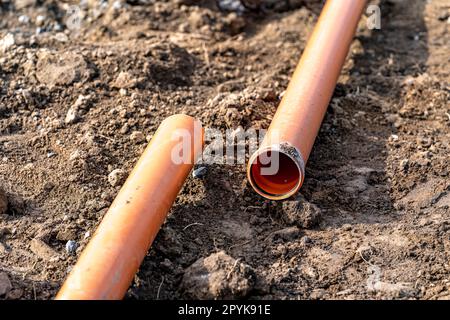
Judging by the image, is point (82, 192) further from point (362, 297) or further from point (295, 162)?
point (362, 297)

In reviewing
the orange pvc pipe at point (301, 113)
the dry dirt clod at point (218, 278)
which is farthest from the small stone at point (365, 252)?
the dry dirt clod at point (218, 278)

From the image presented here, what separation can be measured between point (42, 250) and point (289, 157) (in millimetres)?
1609

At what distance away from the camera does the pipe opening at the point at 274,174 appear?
4.76m

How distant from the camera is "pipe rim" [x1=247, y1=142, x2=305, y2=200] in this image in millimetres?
4684

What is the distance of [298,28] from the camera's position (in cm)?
690

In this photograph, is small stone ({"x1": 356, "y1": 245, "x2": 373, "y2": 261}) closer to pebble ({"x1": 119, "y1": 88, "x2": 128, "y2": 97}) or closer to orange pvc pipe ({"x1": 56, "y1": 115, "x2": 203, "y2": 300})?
orange pvc pipe ({"x1": 56, "y1": 115, "x2": 203, "y2": 300})

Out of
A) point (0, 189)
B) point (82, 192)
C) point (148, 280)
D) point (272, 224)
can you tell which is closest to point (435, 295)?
point (272, 224)

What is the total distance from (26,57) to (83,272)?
2584 millimetres

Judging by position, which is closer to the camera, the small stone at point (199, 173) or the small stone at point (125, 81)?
the small stone at point (199, 173)

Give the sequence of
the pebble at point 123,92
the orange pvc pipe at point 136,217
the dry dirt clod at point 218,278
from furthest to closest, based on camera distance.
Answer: the pebble at point 123,92
the dry dirt clod at point 218,278
the orange pvc pipe at point 136,217

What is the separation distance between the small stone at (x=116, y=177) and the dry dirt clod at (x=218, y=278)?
924mm

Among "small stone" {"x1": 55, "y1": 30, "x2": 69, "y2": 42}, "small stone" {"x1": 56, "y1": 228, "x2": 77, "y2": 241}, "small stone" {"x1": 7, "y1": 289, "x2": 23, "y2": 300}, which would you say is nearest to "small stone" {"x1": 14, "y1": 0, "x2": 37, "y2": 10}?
"small stone" {"x1": 55, "y1": 30, "x2": 69, "y2": 42}

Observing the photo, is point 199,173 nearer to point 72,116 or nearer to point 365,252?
point 72,116

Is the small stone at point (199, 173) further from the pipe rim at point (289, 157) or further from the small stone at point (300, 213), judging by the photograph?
the small stone at point (300, 213)
